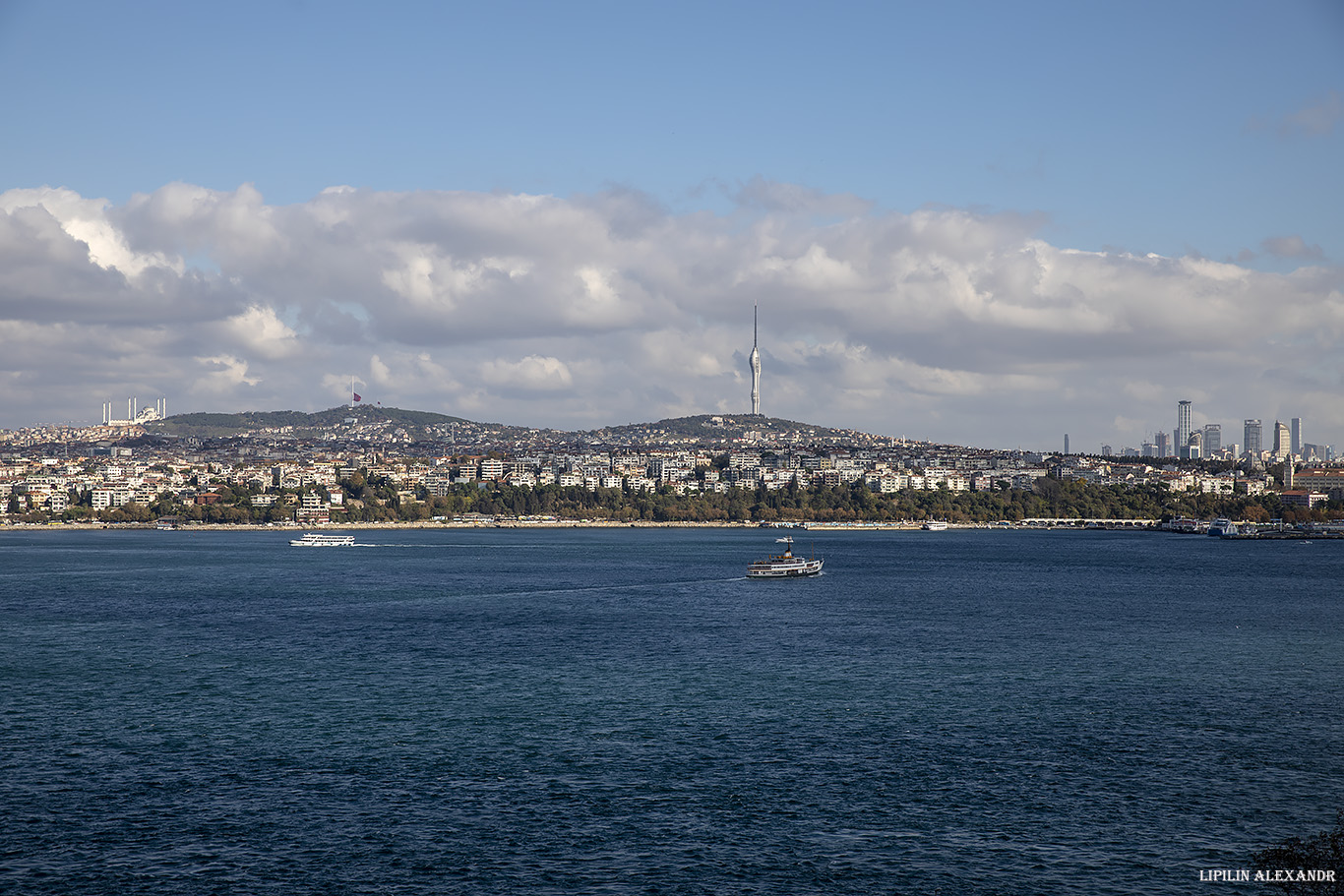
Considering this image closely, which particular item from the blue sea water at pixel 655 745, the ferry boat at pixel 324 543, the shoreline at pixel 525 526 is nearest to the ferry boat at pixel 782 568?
the blue sea water at pixel 655 745

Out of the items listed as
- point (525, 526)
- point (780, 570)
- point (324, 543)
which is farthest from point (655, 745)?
point (525, 526)

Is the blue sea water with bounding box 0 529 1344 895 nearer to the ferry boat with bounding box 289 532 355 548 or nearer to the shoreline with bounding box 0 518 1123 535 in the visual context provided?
the ferry boat with bounding box 289 532 355 548

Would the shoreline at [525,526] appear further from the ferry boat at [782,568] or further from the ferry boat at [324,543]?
the ferry boat at [782,568]

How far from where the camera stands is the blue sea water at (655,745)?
15.7m

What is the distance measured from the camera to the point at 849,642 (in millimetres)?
35281

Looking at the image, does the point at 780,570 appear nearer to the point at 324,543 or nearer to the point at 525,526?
the point at 324,543

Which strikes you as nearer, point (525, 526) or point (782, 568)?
point (782, 568)

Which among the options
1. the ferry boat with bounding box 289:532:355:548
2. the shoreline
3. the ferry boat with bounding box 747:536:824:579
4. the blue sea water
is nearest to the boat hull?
the ferry boat with bounding box 747:536:824:579

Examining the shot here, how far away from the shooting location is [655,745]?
71.3 ft

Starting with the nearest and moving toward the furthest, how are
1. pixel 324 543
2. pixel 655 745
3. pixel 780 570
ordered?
pixel 655 745
pixel 780 570
pixel 324 543

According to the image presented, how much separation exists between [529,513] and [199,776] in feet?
455

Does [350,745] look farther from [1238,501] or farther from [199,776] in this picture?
[1238,501]

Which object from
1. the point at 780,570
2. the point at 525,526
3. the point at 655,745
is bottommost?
the point at 525,526

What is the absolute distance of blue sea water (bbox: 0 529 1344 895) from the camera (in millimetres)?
15672
